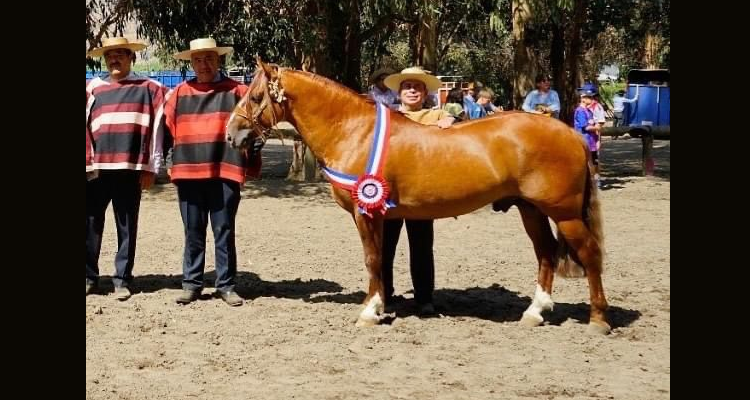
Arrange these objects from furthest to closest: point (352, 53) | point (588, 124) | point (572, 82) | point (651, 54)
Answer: point (651, 54), point (572, 82), point (352, 53), point (588, 124)

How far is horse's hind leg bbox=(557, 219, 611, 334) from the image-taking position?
6152 millimetres

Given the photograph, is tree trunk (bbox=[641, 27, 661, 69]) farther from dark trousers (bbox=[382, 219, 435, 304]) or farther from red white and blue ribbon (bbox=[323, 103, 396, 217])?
red white and blue ribbon (bbox=[323, 103, 396, 217])

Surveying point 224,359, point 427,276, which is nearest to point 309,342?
point 224,359

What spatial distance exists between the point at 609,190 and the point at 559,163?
9180 millimetres

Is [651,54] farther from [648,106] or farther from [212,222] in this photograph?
[212,222]

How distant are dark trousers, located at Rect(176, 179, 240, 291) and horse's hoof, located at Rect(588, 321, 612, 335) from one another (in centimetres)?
268

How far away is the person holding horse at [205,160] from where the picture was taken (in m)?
6.79

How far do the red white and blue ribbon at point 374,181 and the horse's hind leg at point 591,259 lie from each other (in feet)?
3.89

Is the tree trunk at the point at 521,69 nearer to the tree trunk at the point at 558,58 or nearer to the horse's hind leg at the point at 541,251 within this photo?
the tree trunk at the point at 558,58

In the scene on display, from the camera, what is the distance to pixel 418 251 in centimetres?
676

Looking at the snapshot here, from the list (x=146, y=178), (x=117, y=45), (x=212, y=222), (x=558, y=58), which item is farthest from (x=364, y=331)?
(x=558, y=58)

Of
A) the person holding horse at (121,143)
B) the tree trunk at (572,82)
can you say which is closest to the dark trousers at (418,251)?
the person holding horse at (121,143)

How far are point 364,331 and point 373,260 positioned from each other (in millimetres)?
484

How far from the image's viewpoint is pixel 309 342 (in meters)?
5.95
